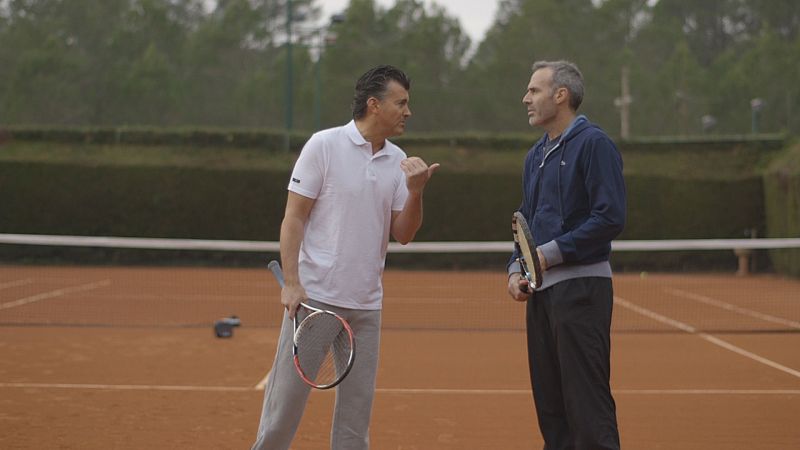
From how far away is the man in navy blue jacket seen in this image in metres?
3.77

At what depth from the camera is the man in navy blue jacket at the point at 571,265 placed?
3.77m

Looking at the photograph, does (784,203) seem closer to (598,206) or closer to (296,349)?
(598,206)

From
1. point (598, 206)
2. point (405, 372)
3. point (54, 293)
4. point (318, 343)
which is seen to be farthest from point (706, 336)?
point (54, 293)

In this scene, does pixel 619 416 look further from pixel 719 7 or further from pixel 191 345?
pixel 719 7

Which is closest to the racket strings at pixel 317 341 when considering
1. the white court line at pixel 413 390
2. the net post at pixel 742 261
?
the white court line at pixel 413 390

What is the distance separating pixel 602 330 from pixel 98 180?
18.3 meters

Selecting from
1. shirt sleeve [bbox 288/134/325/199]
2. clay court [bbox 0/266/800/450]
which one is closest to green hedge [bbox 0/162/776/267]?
clay court [bbox 0/266/800/450]

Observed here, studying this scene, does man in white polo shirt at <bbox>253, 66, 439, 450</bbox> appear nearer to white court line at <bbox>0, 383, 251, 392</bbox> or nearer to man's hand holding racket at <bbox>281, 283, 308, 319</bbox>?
man's hand holding racket at <bbox>281, 283, 308, 319</bbox>

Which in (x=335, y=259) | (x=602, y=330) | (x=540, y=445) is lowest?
(x=540, y=445)

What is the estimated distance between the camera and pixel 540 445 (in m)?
5.38

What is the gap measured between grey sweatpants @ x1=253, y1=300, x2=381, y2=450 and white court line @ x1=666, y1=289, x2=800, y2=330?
837cm

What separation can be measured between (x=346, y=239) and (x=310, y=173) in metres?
0.28

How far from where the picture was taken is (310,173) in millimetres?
3748

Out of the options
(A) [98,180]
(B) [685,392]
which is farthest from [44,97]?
(B) [685,392]
